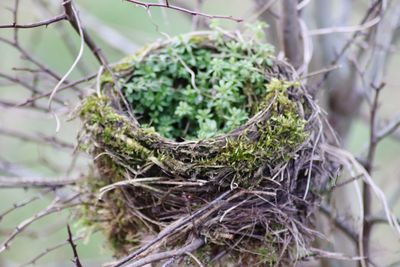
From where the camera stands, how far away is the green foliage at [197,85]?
1929 millimetres

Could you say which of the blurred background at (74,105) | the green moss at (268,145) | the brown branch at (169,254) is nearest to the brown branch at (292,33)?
the blurred background at (74,105)

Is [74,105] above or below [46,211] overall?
above

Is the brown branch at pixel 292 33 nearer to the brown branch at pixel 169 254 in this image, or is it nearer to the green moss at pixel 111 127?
the green moss at pixel 111 127

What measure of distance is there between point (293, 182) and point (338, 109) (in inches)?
40.5

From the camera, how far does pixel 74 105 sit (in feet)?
6.20

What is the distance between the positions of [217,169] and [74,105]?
558 mm

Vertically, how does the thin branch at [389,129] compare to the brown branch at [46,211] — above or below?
above

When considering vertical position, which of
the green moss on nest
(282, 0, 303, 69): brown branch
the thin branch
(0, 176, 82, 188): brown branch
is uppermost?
(282, 0, 303, 69): brown branch

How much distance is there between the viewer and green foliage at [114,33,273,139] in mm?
1929

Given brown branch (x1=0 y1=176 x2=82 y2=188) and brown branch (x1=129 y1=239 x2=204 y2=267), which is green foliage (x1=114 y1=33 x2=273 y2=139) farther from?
brown branch (x1=129 y1=239 x2=204 y2=267)

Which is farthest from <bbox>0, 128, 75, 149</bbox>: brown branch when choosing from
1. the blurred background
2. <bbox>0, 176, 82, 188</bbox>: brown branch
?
<bbox>0, 176, 82, 188</bbox>: brown branch

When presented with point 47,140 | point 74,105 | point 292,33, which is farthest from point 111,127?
point 292,33

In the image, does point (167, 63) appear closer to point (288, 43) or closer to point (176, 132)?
point (176, 132)

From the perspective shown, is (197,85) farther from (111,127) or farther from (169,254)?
(169,254)
